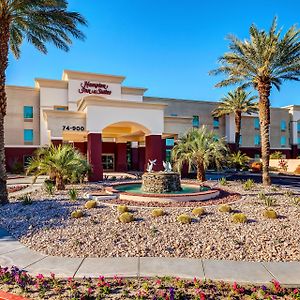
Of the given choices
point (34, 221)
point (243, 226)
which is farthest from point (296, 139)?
point (34, 221)

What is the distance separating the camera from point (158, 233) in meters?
9.36

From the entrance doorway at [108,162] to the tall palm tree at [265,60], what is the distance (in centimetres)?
2053

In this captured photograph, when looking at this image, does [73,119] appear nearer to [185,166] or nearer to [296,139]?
[185,166]

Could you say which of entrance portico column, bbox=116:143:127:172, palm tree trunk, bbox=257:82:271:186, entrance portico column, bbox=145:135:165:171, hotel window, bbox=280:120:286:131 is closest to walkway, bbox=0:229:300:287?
palm tree trunk, bbox=257:82:271:186

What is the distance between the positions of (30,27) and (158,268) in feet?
52.7

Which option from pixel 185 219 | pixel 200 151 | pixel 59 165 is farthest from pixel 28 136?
pixel 185 219

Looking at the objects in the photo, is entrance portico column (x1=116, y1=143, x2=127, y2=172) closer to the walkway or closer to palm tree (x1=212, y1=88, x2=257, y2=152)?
palm tree (x1=212, y1=88, x2=257, y2=152)

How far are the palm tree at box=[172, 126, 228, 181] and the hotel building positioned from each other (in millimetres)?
4259

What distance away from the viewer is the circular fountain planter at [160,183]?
17297mm

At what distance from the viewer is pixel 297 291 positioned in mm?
5879

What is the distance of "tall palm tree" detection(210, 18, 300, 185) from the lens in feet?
68.9

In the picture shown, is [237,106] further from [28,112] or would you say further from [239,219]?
[239,219]

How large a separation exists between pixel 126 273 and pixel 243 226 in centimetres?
507

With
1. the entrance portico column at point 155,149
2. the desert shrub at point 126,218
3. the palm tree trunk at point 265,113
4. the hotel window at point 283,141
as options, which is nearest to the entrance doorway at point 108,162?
the entrance portico column at point 155,149
